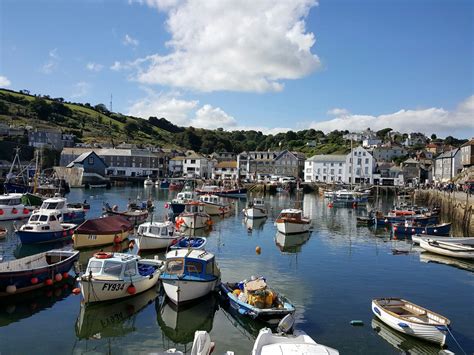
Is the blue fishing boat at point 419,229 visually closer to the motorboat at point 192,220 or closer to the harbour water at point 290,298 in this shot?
the harbour water at point 290,298

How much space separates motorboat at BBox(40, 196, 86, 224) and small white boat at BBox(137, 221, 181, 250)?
31.4 feet

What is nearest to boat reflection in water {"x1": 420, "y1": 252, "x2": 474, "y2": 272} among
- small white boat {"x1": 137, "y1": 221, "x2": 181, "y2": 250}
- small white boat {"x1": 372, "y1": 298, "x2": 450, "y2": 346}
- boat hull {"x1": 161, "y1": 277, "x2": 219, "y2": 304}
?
small white boat {"x1": 372, "y1": 298, "x2": 450, "y2": 346}

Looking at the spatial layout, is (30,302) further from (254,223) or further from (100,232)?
(254,223)

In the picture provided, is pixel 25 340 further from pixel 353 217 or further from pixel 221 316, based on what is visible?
pixel 353 217

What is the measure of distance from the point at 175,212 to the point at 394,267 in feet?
96.6

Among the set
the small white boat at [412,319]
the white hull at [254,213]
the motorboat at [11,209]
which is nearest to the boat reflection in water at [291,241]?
the white hull at [254,213]

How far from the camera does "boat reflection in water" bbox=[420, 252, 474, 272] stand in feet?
97.5

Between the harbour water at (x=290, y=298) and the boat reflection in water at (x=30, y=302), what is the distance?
42 millimetres

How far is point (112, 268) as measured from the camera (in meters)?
19.4

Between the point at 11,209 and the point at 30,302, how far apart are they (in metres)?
28.1

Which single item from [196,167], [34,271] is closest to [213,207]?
[34,271]

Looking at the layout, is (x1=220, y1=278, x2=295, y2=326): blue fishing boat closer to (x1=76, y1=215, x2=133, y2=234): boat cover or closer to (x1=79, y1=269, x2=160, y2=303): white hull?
(x1=79, y1=269, x2=160, y2=303): white hull

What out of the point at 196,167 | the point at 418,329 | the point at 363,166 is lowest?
the point at 418,329

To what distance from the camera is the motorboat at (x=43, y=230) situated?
103 feet
